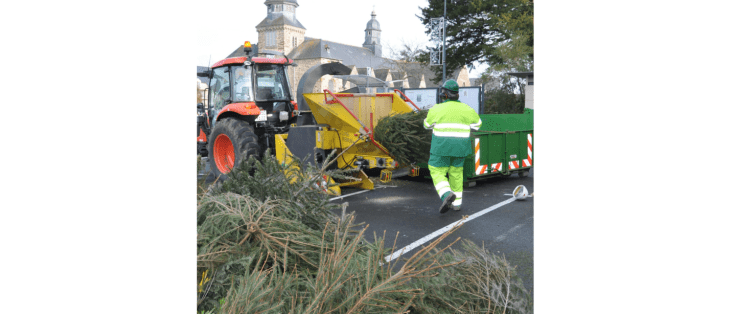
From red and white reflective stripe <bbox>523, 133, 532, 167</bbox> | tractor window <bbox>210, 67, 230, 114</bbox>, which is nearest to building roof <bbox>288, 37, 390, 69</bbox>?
red and white reflective stripe <bbox>523, 133, 532, 167</bbox>

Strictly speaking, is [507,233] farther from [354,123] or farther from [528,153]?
[528,153]

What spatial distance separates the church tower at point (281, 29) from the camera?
51.3 meters

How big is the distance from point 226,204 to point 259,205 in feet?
0.65

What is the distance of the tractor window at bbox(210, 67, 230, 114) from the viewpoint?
8.62 m

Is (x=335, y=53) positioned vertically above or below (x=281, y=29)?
below

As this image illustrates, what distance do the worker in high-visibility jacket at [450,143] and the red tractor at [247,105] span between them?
302cm

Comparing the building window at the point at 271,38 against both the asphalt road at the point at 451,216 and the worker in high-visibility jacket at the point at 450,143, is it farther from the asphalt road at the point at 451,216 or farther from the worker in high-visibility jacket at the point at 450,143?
the worker in high-visibility jacket at the point at 450,143

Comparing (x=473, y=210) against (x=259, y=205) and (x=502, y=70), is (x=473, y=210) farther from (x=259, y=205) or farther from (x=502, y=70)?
(x=502, y=70)

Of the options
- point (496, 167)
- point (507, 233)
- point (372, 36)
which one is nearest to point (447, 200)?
point (507, 233)

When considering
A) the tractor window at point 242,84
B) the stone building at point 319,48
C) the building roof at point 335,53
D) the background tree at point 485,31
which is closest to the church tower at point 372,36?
the stone building at point 319,48

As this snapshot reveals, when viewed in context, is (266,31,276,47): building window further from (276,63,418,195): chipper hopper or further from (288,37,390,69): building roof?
(276,63,418,195): chipper hopper

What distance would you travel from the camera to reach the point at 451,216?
620cm

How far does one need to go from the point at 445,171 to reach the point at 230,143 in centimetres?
382
